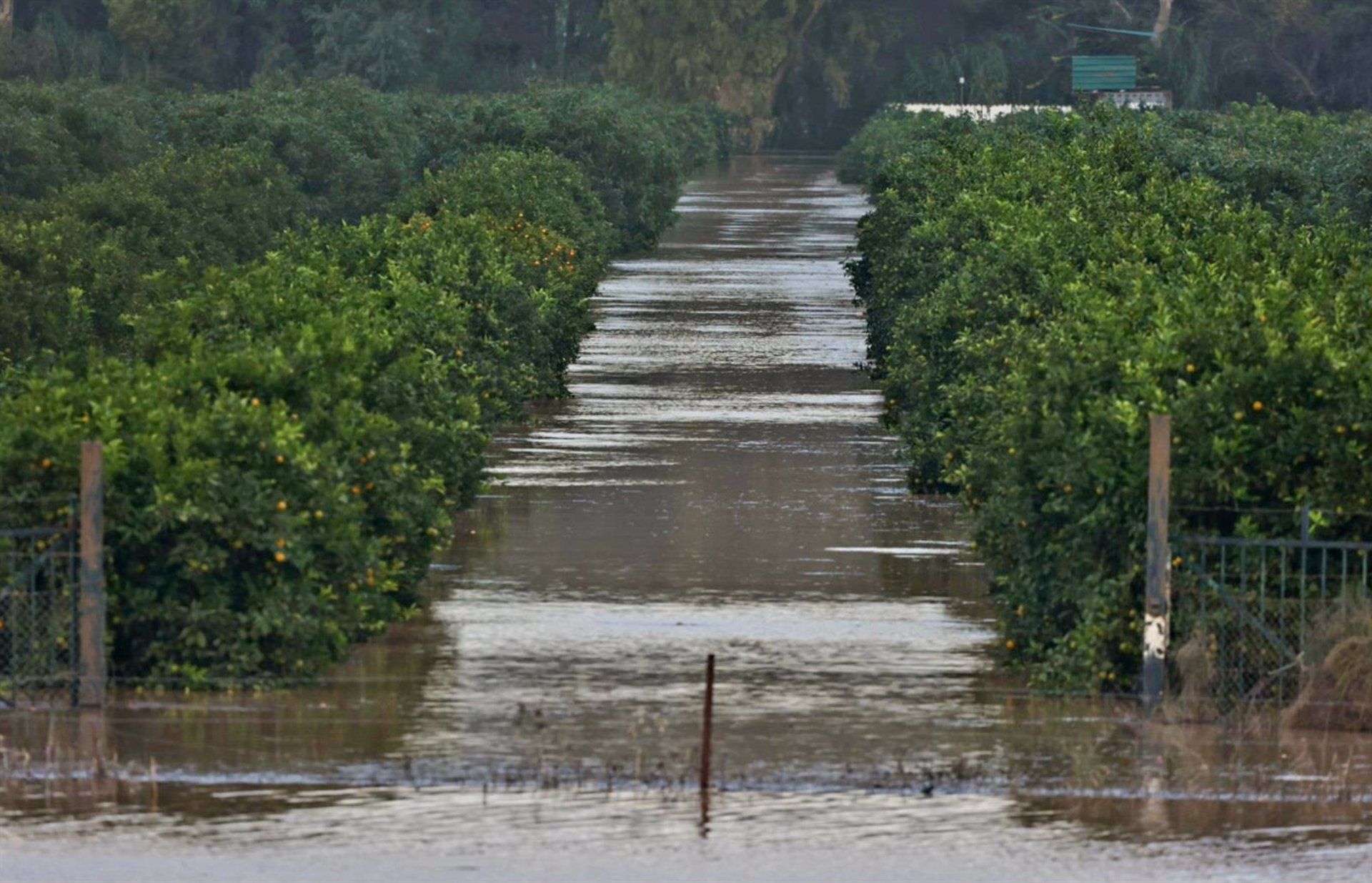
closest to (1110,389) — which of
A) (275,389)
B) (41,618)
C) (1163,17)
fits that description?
(275,389)

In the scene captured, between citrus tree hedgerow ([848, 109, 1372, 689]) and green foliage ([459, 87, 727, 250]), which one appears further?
green foliage ([459, 87, 727, 250])

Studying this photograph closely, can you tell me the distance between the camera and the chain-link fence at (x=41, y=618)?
1409 cm

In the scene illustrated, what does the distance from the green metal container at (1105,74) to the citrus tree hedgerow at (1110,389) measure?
289 feet

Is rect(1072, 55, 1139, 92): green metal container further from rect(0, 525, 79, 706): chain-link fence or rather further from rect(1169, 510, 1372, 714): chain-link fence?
rect(0, 525, 79, 706): chain-link fence

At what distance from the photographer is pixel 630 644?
53.8 ft

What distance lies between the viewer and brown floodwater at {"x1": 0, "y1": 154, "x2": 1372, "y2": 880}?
1162 cm

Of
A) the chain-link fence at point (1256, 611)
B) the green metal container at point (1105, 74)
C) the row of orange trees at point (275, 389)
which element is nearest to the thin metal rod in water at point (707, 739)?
the chain-link fence at point (1256, 611)

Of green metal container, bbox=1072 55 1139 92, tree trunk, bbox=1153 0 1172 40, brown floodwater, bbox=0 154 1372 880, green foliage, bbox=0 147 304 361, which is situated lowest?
brown floodwater, bbox=0 154 1372 880

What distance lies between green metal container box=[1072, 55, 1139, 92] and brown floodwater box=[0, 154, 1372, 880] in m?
94.4

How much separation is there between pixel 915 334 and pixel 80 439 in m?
11.3

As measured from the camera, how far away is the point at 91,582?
553 inches

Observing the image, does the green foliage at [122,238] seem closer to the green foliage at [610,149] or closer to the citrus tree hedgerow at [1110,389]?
the citrus tree hedgerow at [1110,389]

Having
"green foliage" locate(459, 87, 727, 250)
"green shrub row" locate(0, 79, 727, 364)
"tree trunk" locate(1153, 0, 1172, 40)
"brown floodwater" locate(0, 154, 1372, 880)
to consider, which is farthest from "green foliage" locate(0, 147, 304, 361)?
"tree trunk" locate(1153, 0, 1172, 40)

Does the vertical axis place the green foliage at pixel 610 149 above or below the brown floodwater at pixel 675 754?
above
